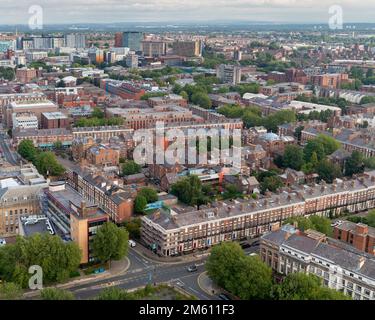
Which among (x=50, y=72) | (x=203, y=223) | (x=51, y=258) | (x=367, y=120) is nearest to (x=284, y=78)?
(x=367, y=120)

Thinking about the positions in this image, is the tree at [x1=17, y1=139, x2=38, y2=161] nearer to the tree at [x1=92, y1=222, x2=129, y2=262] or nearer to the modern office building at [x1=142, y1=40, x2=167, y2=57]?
the tree at [x1=92, y1=222, x2=129, y2=262]

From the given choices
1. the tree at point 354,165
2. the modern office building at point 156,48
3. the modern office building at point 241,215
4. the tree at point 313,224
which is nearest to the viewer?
the tree at point 313,224

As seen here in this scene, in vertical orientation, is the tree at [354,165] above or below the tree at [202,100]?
below

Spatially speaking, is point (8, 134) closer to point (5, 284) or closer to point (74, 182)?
point (74, 182)

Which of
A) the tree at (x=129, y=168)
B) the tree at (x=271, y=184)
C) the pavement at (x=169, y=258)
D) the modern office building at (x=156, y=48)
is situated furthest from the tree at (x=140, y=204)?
the modern office building at (x=156, y=48)

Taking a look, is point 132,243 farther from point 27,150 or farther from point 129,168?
point 27,150

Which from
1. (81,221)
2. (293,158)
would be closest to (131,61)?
(293,158)

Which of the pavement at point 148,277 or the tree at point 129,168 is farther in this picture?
the tree at point 129,168

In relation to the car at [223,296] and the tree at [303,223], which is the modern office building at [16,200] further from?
the tree at [303,223]
